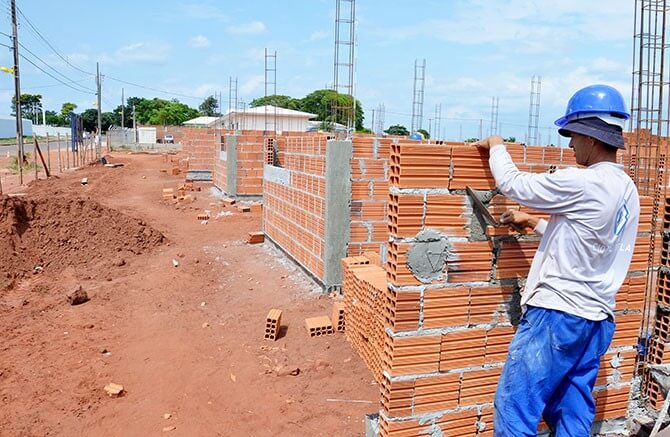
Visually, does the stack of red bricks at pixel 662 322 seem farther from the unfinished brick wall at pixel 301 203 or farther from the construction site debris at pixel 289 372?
the unfinished brick wall at pixel 301 203

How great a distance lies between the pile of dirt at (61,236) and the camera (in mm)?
9336

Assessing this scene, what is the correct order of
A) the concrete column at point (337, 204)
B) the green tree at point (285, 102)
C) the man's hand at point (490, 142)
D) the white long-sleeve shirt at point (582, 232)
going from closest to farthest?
the white long-sleeve shirt at point (582, 232), the man's hand at point (490, 142), the concrete column at point (337, 204), the green tree at point (285, 102)

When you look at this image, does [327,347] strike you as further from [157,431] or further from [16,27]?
[16,27]

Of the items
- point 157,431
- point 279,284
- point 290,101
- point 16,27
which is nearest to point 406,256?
point 157,431

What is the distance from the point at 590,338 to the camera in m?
2.61

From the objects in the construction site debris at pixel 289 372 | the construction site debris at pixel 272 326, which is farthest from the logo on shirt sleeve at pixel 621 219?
the construction site debris at pixel 272 326

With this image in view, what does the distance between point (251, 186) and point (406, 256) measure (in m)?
14.3

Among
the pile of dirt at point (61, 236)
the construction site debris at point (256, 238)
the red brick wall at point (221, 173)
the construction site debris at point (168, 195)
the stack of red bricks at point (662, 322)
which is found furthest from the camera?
the construction site debris at point (168, 195)

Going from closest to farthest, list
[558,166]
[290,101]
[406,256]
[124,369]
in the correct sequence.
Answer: [406,256] < [558,166] < [124,369] < [290,101]

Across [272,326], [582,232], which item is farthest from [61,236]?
[582,232]

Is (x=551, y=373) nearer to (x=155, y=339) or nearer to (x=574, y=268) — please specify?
(x=574, y=268)

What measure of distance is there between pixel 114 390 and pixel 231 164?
1236cm

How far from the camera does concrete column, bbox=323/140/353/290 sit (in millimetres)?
7172

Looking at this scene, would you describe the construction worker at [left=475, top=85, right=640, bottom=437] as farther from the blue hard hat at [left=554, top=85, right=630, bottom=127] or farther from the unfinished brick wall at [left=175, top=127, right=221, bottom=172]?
the unfinished brick wall at [left=175, top=127, right=221, bottom=172]
